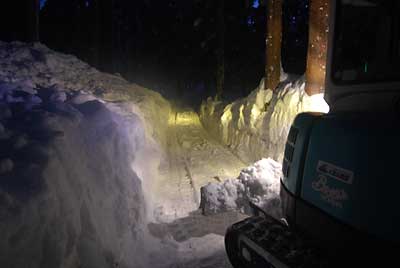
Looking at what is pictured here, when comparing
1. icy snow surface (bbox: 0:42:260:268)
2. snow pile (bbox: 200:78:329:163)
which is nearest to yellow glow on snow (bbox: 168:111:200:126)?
snow pile (bbox: 200:78:329:163)

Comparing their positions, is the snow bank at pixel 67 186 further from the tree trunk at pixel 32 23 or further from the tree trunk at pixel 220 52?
the tree trunk at pixel 220 52

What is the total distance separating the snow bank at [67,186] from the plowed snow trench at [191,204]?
60 cm

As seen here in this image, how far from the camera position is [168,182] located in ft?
29.6

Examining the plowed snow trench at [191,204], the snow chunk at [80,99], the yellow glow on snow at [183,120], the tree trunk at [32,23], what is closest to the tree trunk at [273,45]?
the plowed snow trench at [191,204]

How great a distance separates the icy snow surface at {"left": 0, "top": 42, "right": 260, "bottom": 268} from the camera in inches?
125

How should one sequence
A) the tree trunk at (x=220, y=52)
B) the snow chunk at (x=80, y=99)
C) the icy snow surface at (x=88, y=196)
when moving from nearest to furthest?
the icy snow surface at (x=88, y=196) → the snow chunk at (x=80, y=99) → the tree trunk at (x=220, y=52)

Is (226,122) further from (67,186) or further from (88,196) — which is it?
(67,186)

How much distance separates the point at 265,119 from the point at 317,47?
3.27m

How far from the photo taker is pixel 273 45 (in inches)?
511

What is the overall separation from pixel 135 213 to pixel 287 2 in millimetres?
24183

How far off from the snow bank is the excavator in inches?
76.3

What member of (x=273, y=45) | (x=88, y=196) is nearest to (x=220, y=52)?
(x=273, y=45)

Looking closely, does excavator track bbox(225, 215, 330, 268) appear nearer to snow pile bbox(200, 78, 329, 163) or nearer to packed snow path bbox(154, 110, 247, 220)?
packed snow path bbox(154, 110, 247, 220)

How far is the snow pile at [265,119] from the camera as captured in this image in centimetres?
976
